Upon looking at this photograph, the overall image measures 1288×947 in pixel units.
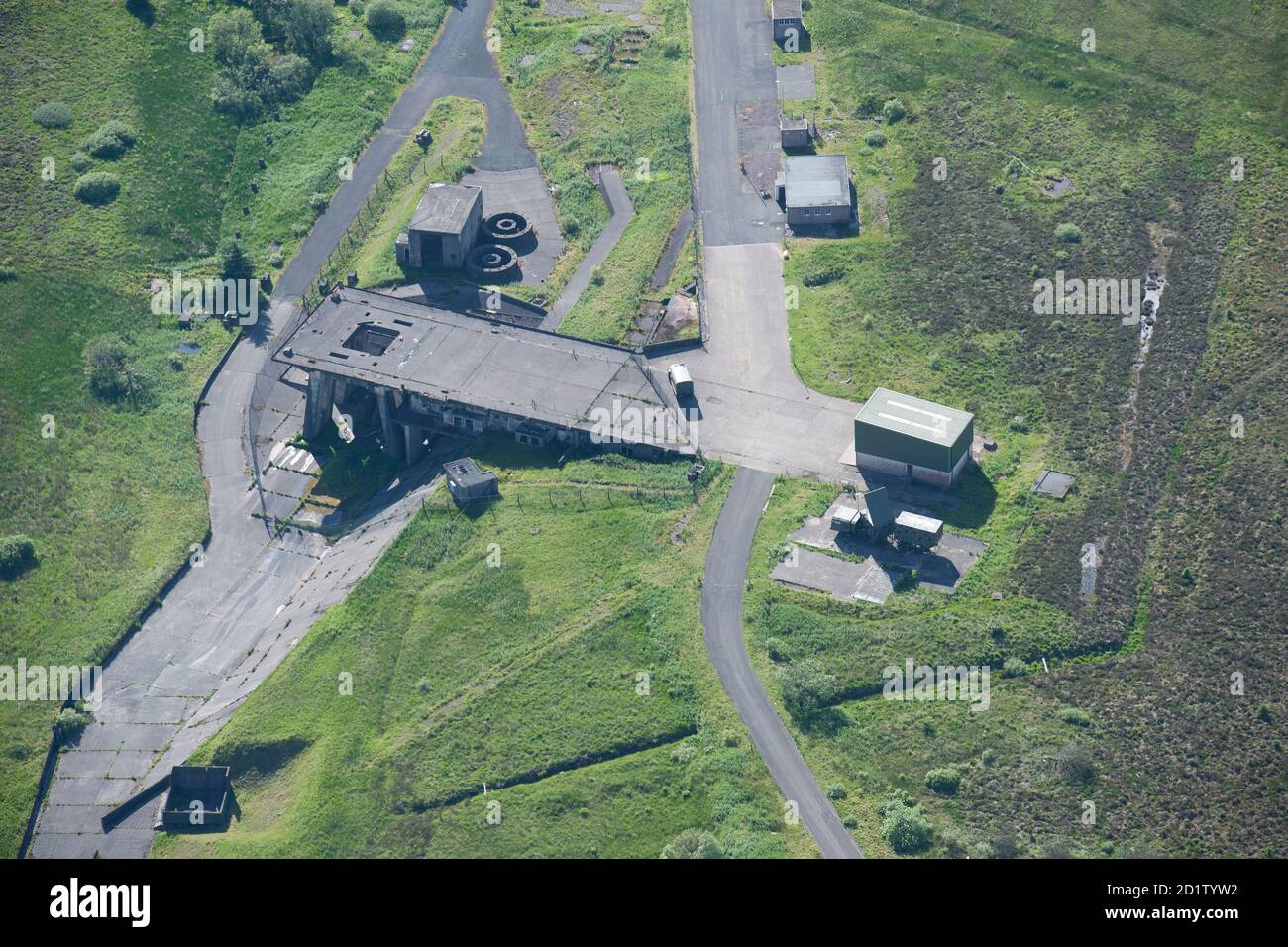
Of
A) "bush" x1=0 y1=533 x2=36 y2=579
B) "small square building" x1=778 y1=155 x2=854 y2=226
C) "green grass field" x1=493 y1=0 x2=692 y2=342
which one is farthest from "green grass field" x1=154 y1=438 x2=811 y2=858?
"small square building" x1=778 y1=155 x2=854 y2=226

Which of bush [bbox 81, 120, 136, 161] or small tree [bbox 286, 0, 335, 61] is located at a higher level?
small tree [bbox 286, 0, 335, 61]

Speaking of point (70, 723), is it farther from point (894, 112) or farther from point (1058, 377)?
point (894, 112)

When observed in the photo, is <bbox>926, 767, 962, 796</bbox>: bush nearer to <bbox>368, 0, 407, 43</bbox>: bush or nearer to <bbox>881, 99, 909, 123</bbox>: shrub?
<bbox>881, 99, 909, 123</bbox>: shrub

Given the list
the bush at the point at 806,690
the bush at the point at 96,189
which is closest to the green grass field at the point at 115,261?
the bush at the point at 96,189

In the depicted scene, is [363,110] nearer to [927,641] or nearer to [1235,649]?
[927,641]

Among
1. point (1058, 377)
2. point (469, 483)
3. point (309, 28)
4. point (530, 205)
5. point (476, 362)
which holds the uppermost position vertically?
point (309, 28)

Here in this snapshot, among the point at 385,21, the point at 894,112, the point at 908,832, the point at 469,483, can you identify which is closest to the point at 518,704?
the point at 469,483

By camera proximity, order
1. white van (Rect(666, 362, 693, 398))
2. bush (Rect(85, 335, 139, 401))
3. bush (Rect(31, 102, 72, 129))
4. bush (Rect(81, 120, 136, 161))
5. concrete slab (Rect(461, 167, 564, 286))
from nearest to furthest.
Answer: white van (Rect(666, 362, 693, 398)) → bush (Rect(85, 335, 139, 401)) → concrete slab (Rect(461, 167, 564, 286)) → bush (Rect(81, 120, 136, 161)) → bush (Rect(31, 102, 72, 129))
